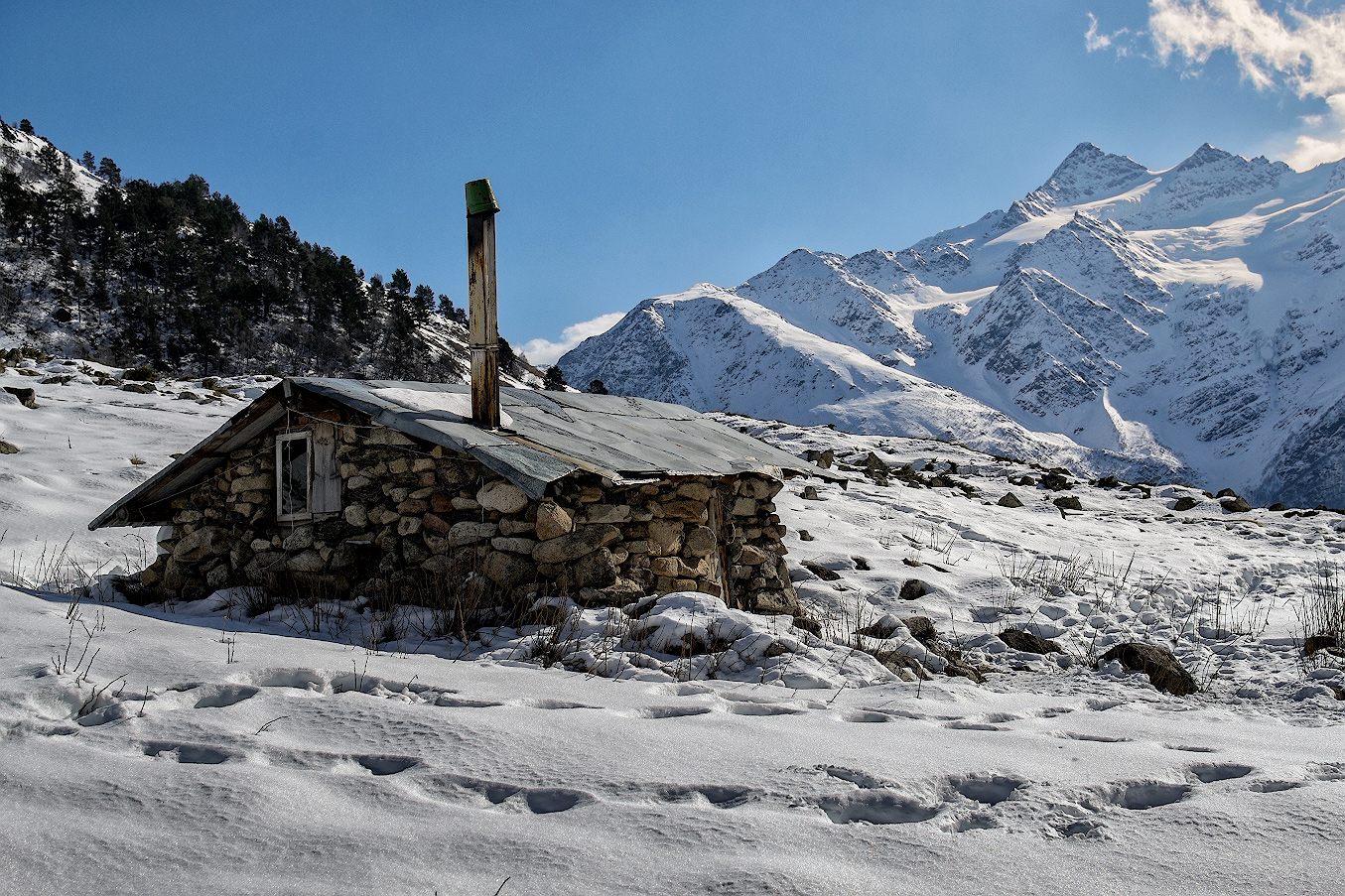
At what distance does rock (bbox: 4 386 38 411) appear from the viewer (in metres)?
12.2

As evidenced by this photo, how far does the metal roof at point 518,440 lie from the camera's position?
17.4 feet

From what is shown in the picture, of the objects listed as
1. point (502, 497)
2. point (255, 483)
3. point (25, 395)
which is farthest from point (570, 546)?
point (25, 395)

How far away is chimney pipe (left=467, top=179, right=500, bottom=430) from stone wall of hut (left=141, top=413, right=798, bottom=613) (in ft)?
2.22

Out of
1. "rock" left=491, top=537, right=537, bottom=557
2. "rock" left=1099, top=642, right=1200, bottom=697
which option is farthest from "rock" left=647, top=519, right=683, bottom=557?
"rock" left=1099, top=642, right=1200, bottom=697

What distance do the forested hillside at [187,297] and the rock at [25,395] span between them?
2196 cm

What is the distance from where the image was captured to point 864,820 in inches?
85.5

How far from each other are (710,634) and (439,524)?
7.42 feet

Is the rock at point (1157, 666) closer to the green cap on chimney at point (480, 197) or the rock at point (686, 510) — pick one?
the rock at point (686, 510)

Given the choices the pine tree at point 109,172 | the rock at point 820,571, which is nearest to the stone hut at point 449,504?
the rock at point 820,571

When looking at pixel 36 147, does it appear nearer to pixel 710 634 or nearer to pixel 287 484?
pixel 287 484

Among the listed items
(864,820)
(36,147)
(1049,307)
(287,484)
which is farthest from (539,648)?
(1049,307)

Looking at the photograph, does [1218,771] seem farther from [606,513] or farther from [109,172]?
[109,172]

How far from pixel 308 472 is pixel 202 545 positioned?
1.20m

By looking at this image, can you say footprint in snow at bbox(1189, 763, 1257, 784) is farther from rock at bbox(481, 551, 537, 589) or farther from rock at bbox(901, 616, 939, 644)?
rock at bbox(481, 551, 537, 589)
